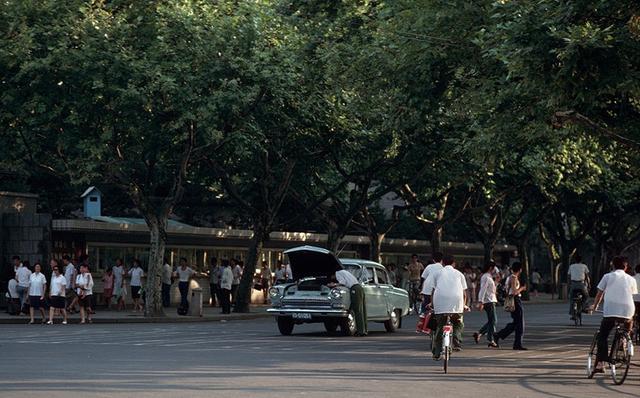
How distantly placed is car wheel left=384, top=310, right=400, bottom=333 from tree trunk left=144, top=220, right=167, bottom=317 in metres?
9.72

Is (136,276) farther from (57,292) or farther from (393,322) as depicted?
(393,322)

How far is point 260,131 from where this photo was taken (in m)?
39.9

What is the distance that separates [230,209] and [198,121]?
2821cm

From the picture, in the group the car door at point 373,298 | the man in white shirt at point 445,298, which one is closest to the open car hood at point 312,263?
the car door at point 373,298

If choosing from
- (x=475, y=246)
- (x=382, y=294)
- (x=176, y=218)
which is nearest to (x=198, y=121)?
(x=382, y=294)

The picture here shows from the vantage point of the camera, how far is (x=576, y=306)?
124ft

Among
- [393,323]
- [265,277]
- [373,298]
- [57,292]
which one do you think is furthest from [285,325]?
[265,277]

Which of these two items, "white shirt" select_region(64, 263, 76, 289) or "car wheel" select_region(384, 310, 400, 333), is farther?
"white shirt" select_region(64, 263, 76, 289)

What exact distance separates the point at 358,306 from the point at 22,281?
1453 cm

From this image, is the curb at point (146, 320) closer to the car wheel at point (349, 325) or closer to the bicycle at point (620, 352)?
the car wheel at point (349, 325)

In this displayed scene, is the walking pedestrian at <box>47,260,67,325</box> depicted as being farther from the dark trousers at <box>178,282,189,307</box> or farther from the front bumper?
the front bumper

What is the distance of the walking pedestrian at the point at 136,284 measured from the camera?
46156 millimetres

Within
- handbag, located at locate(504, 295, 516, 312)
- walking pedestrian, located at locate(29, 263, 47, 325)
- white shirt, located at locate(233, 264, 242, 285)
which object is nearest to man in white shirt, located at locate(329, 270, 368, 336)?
handbag, located at locate(504, 295, 516, 312)

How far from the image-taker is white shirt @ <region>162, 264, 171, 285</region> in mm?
48000
